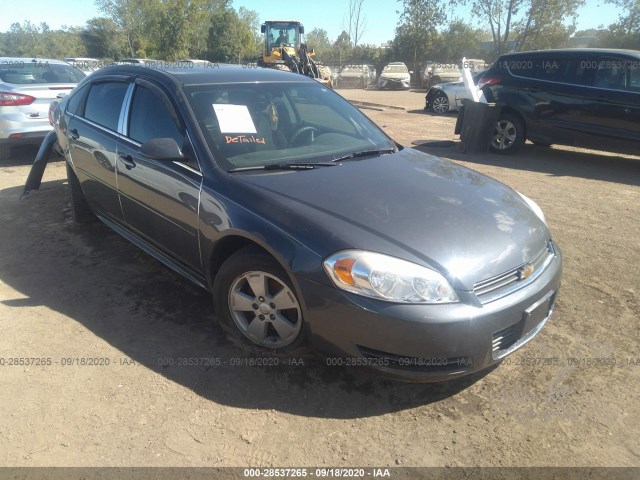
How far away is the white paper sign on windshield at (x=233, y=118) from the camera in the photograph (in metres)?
3.18

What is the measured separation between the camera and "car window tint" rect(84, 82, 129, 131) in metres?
3.89

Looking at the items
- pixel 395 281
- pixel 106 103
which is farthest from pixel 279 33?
pixel 395 281

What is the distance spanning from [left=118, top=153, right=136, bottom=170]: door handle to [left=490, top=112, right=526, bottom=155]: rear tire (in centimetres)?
705

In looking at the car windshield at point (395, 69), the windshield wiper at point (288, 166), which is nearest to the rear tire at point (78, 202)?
the windshield wiper at point (288, 166)

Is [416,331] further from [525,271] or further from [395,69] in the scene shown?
[395,69]

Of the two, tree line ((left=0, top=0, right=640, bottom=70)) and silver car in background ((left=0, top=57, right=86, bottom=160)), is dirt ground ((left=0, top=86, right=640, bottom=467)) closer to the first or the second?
silver car in background ((left=0, top=57, right=86, bottom=160))

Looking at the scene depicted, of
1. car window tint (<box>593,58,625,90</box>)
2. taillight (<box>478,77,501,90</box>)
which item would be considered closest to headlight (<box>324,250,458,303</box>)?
car window tint (<box>593,58,625,90</box>)

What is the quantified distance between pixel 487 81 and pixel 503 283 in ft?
24.5

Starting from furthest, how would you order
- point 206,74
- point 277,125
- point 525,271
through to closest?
1. point 206,74
2. point 277,125
3. point 525,271

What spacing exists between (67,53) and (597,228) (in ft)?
235

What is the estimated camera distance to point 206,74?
3.56m

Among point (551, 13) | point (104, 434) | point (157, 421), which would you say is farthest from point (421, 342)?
point (551, 13)

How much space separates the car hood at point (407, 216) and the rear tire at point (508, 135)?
592cm

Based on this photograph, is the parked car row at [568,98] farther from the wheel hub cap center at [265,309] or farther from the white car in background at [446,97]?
the wheel hub cap center at [265,309]
